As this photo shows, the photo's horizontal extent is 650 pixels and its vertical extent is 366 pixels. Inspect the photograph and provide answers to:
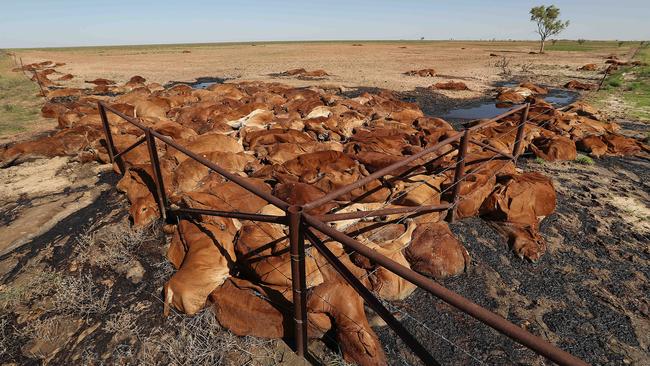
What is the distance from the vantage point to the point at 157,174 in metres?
5.06

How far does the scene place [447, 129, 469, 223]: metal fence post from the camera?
4.58 meters

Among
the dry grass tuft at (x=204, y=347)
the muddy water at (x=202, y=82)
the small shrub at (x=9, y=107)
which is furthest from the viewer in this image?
the muddy water at (x=202, y=82)

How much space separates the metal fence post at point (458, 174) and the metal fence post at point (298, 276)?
298cm

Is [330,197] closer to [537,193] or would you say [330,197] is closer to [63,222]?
[537,193]

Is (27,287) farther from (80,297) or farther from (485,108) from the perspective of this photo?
(485,108)

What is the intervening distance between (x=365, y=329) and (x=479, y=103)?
15706 mm

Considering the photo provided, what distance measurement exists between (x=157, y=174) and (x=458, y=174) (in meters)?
4.32

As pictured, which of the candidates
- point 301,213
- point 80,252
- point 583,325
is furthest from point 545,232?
point 80,252

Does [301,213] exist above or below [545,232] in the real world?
above

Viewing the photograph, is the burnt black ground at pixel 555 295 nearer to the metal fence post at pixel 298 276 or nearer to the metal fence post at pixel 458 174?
the metal fence post at pixel 458 174

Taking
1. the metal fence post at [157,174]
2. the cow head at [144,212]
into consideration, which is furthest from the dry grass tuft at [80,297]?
the metal fence post at [157,174]

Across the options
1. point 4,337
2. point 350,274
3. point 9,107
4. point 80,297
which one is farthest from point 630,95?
point 9,107

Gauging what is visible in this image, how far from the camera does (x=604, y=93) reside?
17.0 m

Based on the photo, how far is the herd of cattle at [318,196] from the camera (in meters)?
3.41
